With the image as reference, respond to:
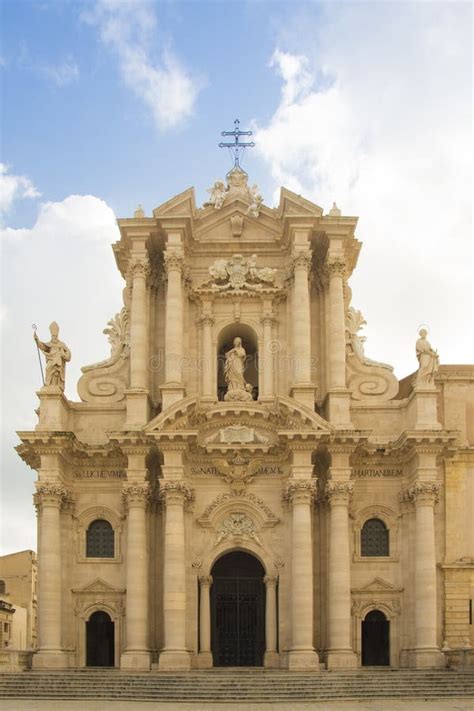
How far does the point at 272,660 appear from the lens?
32469 mm

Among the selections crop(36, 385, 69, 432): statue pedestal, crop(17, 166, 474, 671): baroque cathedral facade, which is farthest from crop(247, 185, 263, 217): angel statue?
crop(36, 385, 69, 432): statue pedestal

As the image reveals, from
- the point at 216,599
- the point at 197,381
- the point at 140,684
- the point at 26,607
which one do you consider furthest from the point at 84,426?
the point at 26,607

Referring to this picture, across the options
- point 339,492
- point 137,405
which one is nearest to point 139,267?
point 137,405

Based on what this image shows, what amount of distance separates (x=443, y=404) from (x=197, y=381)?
26.3 ft

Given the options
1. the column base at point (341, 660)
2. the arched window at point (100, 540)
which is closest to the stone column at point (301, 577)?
the column base at point (341, 660)

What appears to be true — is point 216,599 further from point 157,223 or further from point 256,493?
point 157,223

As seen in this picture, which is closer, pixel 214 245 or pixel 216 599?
pixel 216 599

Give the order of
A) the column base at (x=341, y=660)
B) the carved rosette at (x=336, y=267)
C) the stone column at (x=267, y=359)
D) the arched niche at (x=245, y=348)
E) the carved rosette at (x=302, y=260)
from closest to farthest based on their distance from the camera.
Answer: the column base at (x=341, y=660)
the stone column at (x=267, y=359)
the carved rosette at (x=302, y=260)
the carved rosette at (x=336, y=267)
the arched niche at (x=245, y=348)

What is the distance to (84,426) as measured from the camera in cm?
3462

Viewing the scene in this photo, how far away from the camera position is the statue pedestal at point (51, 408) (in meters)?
33.2

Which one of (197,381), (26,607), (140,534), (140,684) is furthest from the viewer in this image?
(26,607)

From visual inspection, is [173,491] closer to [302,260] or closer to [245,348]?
[245,348]

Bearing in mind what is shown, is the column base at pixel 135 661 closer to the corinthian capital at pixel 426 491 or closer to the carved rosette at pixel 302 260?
the corinthian capital at pixel 426 491

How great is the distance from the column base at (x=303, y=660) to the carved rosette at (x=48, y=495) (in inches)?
324
